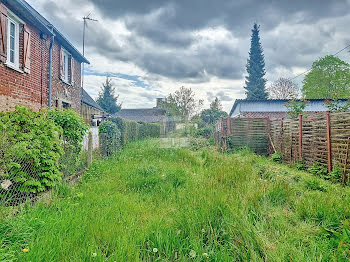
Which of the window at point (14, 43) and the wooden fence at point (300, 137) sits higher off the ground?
the window at point (14, 43)

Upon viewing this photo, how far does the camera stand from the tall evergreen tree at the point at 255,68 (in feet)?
111

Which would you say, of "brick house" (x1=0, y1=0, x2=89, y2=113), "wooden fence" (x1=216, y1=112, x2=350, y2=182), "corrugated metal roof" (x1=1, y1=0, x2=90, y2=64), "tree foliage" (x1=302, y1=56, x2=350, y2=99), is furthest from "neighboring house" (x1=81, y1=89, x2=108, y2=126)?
"tree foliage" (x1=302, y1=56, x2=350, y2=99)

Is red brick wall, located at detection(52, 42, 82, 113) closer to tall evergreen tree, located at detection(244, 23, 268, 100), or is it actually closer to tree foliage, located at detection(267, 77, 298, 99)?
tall evergreen tree, located at detection(244, 23, 268, 100)

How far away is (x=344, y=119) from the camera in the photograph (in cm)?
470

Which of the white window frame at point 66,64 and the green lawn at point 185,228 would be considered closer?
the green lawn at point 185,228

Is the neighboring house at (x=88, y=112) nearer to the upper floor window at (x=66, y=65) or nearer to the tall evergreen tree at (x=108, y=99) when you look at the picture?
the upper floor window at (x=66, y=65)

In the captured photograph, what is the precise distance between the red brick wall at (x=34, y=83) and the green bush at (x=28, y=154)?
3.59 metres

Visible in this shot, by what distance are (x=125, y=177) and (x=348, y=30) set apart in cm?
1888

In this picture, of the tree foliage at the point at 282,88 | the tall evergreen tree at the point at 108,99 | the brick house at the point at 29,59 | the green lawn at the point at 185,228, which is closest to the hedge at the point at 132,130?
the brick house at the point at 29,59

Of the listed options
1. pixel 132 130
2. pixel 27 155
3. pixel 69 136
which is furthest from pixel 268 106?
pixel 27 155

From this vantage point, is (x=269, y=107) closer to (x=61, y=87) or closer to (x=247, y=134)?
(x=247, y=134)

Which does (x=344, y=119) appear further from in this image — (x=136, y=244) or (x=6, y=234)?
(x=6, y=234)

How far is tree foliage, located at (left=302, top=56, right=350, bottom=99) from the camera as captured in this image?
28.4m

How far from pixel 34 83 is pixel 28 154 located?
6588 millimetres
